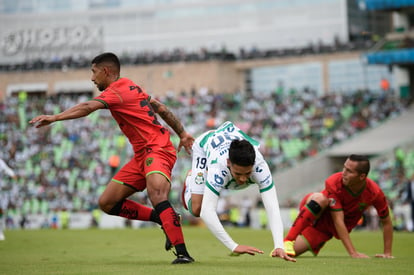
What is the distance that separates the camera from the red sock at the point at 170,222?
8547 mm

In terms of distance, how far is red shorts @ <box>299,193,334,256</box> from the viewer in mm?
10891

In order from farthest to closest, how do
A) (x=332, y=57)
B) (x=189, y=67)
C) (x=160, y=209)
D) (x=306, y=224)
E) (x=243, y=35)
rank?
(x=243, y=35), (x=189, y=67), (x=332, y=57), (x=306, y=224), (x=160, y=209)

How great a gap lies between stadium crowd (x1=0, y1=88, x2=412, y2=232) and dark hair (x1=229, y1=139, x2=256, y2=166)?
2536cm

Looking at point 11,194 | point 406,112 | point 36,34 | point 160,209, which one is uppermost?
point 36,34

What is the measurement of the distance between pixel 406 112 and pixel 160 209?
28.5 m

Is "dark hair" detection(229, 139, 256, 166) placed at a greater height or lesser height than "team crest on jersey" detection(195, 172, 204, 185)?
greater

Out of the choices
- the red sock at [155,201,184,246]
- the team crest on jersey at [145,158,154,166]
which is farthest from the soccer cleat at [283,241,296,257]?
the team crest on jersey at [145,158,154,166]

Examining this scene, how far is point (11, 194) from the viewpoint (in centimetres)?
Answer: 3575

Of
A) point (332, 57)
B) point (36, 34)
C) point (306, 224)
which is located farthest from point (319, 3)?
point (306, 224)

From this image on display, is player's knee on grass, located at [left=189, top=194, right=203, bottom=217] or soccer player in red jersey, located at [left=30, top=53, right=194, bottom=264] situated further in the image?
player's knee on grass, located at [left=189, top=194, right=203, bottom=217]

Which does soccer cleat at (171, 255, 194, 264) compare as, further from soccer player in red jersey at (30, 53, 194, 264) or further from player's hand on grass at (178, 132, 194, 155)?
player's hand on grass at (178, 132, 194, 155)

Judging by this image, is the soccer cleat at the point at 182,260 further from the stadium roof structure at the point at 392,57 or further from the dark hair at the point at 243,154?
the stadium roof structure at the point at 392,57

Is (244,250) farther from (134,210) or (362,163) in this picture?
(362,163)

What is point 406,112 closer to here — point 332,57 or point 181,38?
point 332,57
